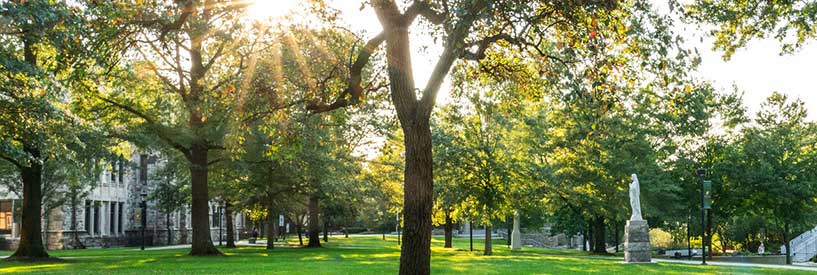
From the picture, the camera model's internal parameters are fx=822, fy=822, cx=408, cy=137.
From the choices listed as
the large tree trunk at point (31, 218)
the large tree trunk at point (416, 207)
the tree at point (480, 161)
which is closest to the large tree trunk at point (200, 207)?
the large tree trunk at point (31, 218)

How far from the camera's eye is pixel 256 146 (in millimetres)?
30922

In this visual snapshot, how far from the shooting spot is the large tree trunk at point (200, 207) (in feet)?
104

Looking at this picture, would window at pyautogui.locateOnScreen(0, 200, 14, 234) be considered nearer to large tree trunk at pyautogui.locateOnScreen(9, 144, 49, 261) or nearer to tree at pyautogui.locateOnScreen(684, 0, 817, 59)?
large tree trunk at pyautogui.locateOnScreen(9, 144, 49, 261)

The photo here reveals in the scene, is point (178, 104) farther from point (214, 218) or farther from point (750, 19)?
point (214, 218)

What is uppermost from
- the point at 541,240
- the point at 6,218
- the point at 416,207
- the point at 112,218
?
→ the point at 416,207

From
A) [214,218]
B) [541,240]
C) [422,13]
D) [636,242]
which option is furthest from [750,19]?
[214,218]

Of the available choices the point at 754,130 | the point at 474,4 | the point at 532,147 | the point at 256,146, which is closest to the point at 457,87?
the point at 474,4

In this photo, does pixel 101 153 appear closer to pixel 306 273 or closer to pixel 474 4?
pixel 306 273

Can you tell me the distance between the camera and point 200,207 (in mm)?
32250

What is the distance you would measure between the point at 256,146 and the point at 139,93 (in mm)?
4882

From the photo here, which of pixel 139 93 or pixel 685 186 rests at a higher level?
pixel 139 93

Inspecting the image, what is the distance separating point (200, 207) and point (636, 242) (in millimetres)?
16498

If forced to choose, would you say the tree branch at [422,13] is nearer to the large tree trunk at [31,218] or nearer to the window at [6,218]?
the large tree trunk at [31,218]

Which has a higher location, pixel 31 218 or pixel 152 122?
pixel 152 122
